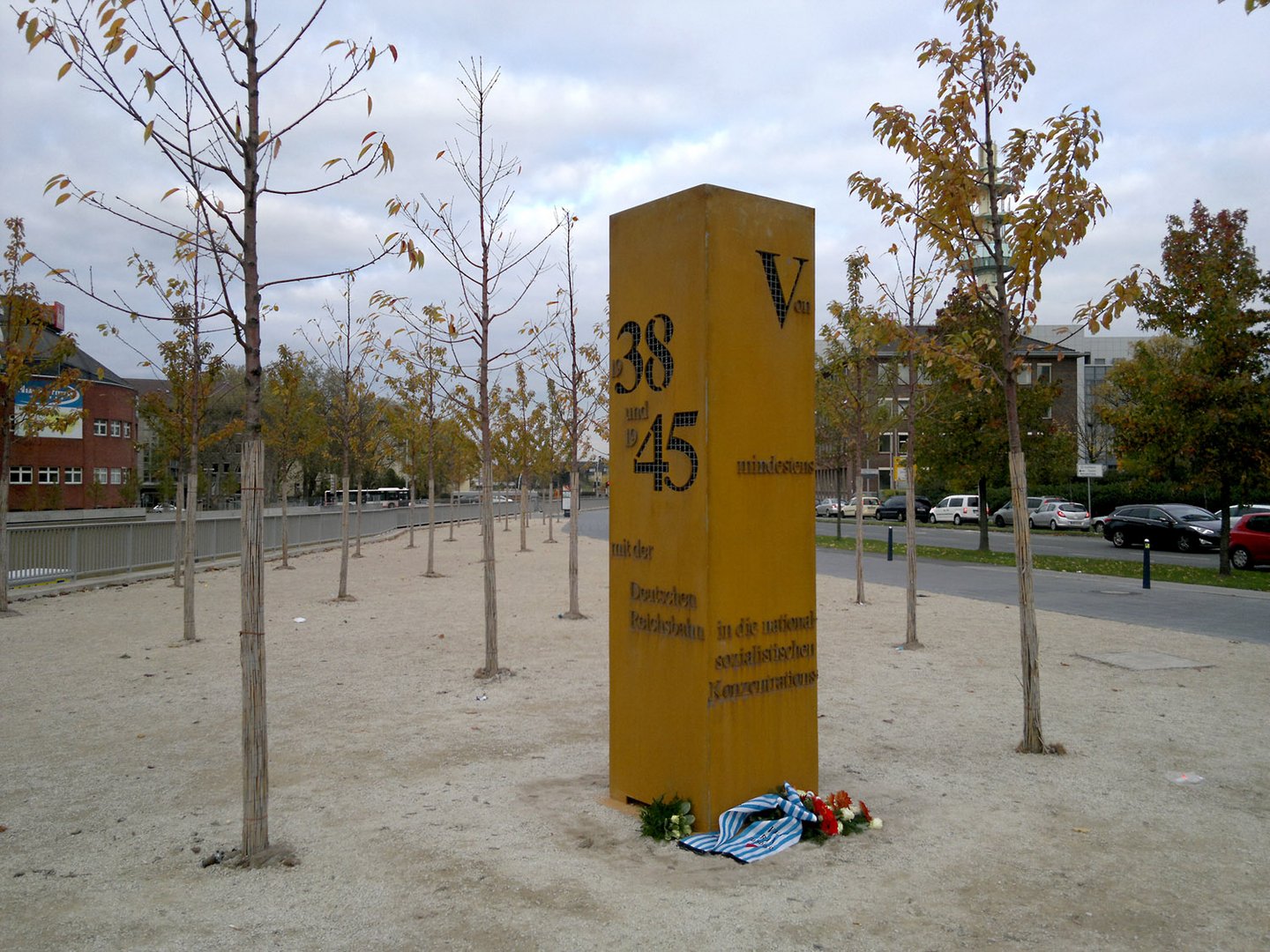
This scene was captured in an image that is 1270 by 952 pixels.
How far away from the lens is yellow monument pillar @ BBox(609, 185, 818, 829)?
16.6 ft

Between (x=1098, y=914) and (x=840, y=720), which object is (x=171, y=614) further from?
(x=1098, y=914)

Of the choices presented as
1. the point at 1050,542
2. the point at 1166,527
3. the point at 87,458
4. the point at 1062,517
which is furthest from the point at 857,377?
the point at 87,458

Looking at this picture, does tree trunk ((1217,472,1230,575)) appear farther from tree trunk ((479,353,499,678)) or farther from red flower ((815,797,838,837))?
red flower ((815,797,838,837))

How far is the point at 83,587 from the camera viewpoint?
1758 cm

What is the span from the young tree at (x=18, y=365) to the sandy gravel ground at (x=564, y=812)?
4.39m

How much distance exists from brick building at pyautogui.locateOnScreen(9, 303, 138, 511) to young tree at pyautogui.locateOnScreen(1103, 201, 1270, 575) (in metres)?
45.9

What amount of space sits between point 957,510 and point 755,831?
49.7m

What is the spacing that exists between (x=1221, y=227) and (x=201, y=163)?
898 inches

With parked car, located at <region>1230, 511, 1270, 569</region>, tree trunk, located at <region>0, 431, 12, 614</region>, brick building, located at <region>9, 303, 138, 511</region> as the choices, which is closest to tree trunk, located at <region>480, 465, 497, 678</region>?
tree trunk, located at <region>0, 431, 12, 614</region>

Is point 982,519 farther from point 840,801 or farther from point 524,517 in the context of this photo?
point 840,801

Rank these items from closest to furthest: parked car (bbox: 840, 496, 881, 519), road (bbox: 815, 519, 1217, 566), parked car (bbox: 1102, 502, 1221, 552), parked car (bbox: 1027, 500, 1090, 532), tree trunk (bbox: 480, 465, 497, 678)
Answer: tree trunk (bbox: 480, 465, 497, 678) < road (bbox: 815, 519, 1217, 566) < parked car (bbox: 1102, 502, 1221, 552) < parked car (bbox: 1027, 500, 1090, 532) < parked car (bbox: 840, 496, 881, 519)

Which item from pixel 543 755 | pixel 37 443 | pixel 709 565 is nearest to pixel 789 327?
pixel 709 565

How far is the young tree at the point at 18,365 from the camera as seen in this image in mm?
13734

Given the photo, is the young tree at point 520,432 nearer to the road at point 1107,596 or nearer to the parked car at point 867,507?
the road at point 1107,596
